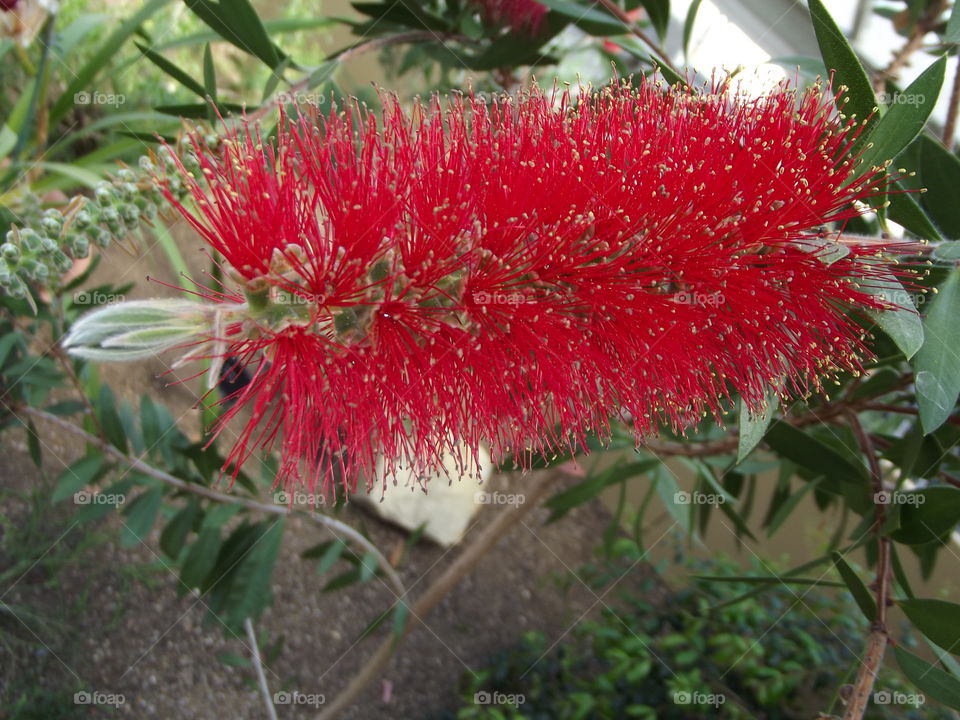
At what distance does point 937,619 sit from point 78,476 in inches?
48.2

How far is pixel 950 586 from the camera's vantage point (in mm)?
1724

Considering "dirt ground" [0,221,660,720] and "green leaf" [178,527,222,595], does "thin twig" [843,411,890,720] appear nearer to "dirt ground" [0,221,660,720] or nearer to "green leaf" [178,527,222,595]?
"green leaf" [178,527,222,595]

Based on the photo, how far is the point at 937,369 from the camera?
598 mm

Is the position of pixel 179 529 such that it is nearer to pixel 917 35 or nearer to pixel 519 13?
pixel 519 13

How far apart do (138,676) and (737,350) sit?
145cm

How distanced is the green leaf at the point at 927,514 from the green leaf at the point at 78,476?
119 centimetres

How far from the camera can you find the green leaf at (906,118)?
588 millimetres

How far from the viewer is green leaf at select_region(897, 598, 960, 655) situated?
671mm

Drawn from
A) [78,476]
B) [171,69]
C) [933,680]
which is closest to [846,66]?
[933,680]

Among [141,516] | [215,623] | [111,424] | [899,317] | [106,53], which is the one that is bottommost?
[215,623]

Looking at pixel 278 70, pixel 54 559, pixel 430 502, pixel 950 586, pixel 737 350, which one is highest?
pixel 278 70

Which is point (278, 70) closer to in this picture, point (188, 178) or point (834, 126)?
point (188, 178)

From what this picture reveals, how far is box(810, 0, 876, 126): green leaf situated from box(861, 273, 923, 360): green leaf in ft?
0.52

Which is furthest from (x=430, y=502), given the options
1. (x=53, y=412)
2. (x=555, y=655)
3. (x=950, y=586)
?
(x=950, y=586)
